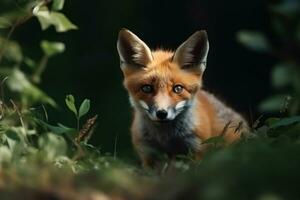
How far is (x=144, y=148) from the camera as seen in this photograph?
683 centimetres

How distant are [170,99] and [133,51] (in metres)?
0.60

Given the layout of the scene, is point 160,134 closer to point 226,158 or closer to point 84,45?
point 226,158

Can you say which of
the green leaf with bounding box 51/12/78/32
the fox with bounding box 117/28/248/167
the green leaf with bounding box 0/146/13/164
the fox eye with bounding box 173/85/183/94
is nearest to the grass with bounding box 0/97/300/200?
the green leaf with bounding box 0/146/13/164

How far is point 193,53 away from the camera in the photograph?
290 inches

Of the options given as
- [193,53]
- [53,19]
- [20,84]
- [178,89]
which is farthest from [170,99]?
[20,84]

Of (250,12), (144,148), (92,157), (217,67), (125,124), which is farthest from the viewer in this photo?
(217,67)

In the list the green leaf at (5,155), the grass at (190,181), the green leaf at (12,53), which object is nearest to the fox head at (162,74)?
the green leaf at (12,53)

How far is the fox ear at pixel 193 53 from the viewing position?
286 inches

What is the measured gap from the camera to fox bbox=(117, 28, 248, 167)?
7062 mm

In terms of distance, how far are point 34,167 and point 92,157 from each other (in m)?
1.12

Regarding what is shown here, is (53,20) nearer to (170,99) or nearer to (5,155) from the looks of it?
(5,155)

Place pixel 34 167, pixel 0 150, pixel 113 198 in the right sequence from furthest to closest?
pixel 0 150, pixel 34 167, pixel 113 198

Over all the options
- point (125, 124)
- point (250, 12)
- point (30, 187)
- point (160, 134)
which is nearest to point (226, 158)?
point (30, 187)

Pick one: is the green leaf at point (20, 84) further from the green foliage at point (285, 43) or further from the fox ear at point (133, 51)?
the fox ear at point (133, 51)
